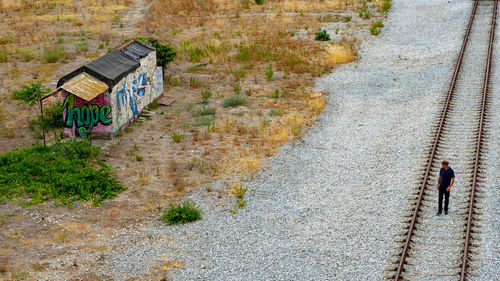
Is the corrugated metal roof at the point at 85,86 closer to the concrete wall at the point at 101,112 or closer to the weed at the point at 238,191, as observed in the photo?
the concrete wall at the point at 101,112

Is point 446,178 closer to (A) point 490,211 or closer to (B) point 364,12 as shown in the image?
(A) point 490,211

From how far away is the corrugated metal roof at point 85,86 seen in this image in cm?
1833

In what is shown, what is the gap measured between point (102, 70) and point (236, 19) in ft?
66.3

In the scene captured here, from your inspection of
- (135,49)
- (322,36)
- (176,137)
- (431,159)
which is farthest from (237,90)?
(431,159)

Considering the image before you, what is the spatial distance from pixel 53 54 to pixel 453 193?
74.9ft

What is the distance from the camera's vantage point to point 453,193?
15.4 metres

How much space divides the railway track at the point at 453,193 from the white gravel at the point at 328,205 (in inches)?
17.5

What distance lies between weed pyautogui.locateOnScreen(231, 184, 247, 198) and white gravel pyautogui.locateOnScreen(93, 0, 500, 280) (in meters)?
0.23

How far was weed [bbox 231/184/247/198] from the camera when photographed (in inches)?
622

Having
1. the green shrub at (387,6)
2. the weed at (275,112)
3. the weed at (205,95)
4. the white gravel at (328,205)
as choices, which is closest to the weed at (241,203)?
the white gravel at (328,205)

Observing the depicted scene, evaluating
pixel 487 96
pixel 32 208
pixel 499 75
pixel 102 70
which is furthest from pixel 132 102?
pixel 499 75

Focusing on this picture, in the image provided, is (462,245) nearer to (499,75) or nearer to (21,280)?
(21,280)

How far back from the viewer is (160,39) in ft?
111

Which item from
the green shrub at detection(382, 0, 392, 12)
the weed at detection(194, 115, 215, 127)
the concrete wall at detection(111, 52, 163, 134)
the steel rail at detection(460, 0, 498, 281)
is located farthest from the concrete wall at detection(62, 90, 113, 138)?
the green shrub at detection(382, 0, 392, 12)
